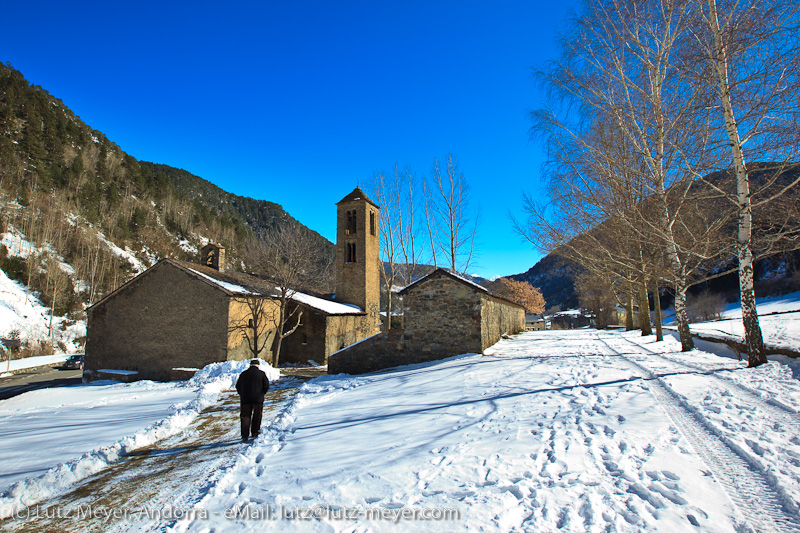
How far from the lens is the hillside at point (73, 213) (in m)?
44.1

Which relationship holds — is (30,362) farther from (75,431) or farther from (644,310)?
(644,310)

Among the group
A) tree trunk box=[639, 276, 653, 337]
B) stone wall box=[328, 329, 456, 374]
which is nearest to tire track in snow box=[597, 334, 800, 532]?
stone wall box=[328, 329, 456, 374]

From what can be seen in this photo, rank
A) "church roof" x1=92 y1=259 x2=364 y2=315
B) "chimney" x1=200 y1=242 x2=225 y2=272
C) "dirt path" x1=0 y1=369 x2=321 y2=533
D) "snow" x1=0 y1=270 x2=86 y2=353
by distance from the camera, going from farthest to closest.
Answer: "snow" x1=0 y1=270 x2=86 y2=353 → "chimney" x1=200 y1=242 x2=225 y2=272 → "church roof" x1=92 y1=259 x2=364 y2=315 → "dirt path" x1=0 y1=369 x2=321 y2=533

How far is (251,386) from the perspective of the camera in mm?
5879

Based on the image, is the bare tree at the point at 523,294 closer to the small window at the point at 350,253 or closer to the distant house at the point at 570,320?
the distant house at the point at 570,320

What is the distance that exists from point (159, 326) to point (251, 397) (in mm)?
17074

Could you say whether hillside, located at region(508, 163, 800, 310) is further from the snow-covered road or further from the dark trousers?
the dark trousers

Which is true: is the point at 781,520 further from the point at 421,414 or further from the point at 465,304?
the point at 465,304

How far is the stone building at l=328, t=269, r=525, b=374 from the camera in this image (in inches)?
492

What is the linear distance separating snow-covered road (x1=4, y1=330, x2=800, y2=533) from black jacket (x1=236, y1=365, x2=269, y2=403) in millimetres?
647

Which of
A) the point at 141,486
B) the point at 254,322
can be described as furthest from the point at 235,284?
the point at 141,486

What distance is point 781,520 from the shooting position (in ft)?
9.08

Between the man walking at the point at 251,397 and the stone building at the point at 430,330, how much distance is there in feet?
23.9

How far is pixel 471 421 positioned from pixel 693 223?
13039mm
